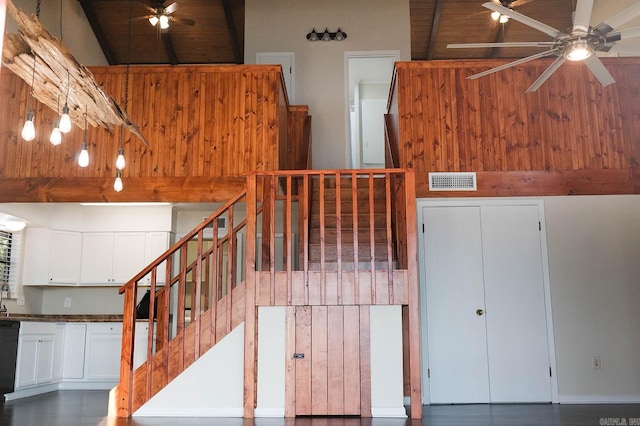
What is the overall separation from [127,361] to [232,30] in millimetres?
6332

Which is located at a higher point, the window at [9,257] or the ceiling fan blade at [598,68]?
the ceiling fan blade at [598,68]

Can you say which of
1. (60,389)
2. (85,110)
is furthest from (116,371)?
(85,110)

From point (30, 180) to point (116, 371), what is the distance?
9.22 feet

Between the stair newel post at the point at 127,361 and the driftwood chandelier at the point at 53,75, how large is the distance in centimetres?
129

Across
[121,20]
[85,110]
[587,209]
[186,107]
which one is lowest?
[587,209]

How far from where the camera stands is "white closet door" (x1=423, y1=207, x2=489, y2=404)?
6.26 metres

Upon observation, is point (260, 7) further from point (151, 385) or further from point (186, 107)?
point (151, 385)

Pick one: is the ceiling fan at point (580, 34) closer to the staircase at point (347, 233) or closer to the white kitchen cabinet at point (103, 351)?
A: the staircase at point (347, 233)

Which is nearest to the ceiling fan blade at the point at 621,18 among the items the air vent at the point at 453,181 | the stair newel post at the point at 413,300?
the stair newel post at the point at 413,300

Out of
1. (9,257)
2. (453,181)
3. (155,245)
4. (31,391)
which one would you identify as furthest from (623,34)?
(9,257)

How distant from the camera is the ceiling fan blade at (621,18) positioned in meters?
4.00

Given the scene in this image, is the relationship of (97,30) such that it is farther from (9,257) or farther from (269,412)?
(269,412)

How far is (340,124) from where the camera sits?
29.8 ft

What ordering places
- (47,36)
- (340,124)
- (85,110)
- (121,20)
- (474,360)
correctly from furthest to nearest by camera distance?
(121,20)
(340,124)
(474,360)
(85,110)
(47,36)
